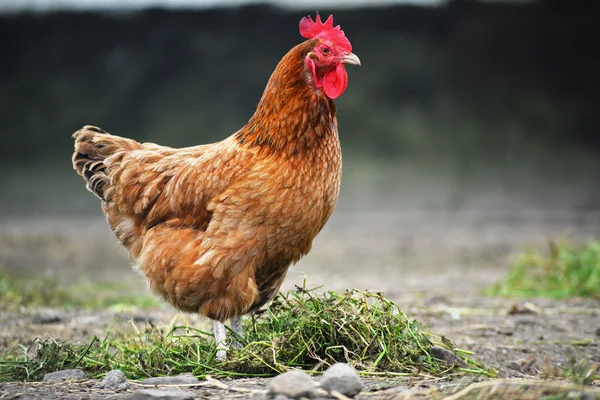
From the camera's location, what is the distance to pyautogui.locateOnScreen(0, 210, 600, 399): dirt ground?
10.6 ft

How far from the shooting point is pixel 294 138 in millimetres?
3916

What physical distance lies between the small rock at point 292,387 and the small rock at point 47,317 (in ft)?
9.45

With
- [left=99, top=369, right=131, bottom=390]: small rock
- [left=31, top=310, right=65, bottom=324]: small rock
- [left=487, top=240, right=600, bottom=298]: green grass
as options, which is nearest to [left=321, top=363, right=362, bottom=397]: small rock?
[left=99, top=369, right=131, bottom=390]: small rock

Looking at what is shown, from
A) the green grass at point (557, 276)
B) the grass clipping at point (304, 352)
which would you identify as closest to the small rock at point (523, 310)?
the green grass at point (557, 276)

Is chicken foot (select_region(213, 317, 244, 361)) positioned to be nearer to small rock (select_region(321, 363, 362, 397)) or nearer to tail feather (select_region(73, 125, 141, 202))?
small rock (select_region(321, 363, 362, 397))

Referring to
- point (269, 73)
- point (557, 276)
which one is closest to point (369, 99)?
point (269, 73)

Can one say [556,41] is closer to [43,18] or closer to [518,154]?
[518,154]

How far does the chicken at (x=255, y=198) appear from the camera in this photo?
3.77 metres

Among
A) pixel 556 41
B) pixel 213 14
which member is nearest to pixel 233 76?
pixel 213 14

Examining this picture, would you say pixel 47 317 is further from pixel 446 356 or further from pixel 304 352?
pixel 446 356

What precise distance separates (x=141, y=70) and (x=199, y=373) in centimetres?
1265

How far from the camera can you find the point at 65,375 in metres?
3.48

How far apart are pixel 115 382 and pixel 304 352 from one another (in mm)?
956

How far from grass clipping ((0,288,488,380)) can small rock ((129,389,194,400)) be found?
503 mm
